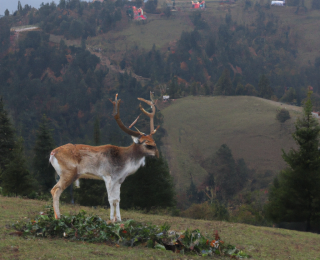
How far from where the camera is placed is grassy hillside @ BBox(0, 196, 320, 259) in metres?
8.30

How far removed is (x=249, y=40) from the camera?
578 feet

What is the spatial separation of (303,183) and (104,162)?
509 inches

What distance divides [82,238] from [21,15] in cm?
19971

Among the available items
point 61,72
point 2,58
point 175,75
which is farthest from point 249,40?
point 2,58

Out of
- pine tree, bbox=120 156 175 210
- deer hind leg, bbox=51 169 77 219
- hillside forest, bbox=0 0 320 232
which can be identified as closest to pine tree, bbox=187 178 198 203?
hillside forest, bbox=0 0 320 232

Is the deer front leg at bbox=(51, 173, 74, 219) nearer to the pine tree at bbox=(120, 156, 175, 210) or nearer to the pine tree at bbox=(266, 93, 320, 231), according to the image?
the pine tree at bbox=(266, 93, 320, 231)

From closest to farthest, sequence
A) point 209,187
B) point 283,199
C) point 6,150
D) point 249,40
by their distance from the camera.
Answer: point 283,199 → point 6,150 → point 209,187 → point 249,40

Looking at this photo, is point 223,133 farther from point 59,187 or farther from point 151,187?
point 59,187

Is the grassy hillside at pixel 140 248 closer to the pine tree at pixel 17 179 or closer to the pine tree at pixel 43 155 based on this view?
the pine tree at pixel 17 179

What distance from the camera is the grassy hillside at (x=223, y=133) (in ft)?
274

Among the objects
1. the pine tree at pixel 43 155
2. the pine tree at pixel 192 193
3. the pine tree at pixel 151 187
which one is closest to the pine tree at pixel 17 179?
the pine tree at pixel 151 187

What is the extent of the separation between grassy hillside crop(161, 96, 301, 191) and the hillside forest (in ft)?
8.56

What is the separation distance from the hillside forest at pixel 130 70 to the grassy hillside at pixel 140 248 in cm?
5798

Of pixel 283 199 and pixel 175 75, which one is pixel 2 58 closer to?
pixel 175 75
